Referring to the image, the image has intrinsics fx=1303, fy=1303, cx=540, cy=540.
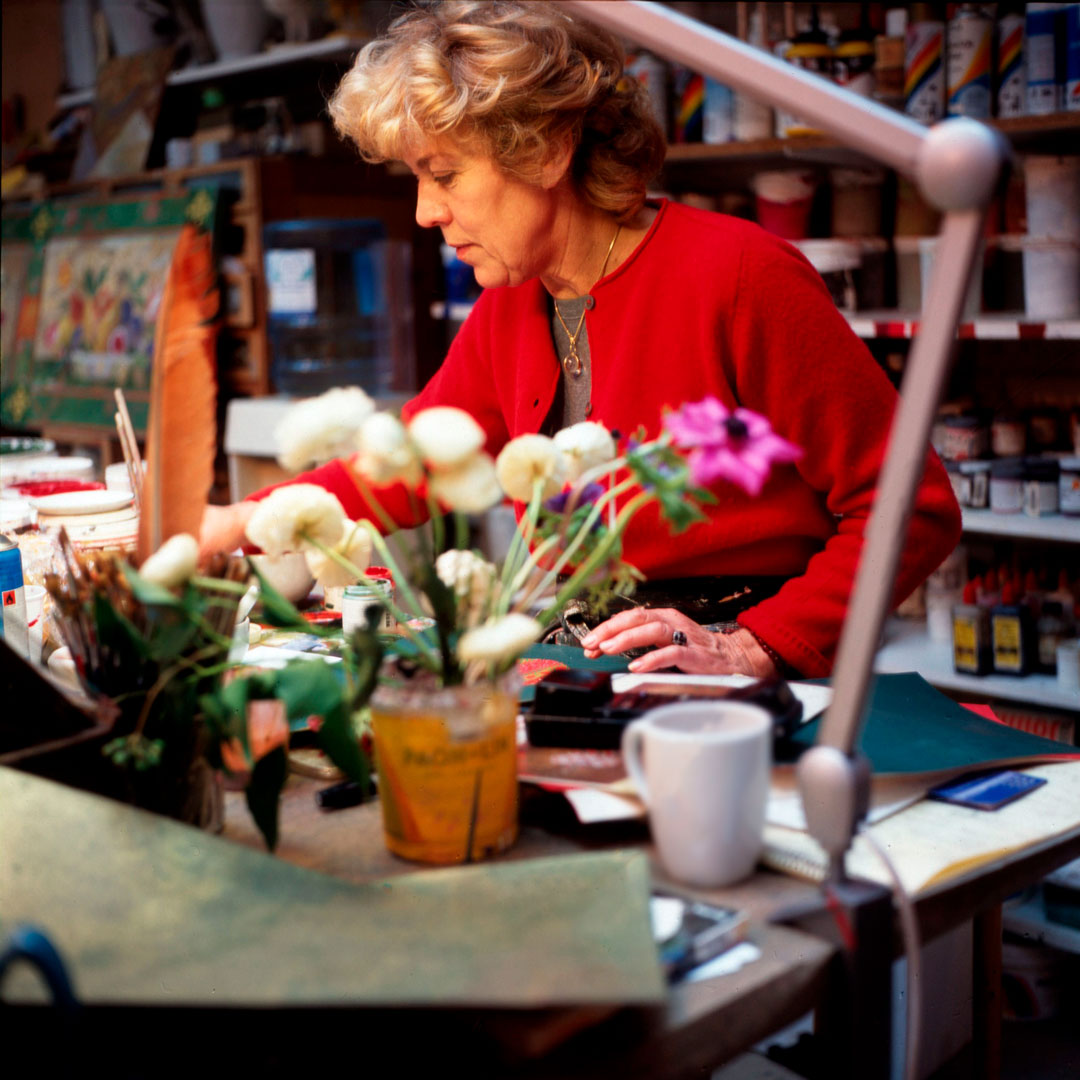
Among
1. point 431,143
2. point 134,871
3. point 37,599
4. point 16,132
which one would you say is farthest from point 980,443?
point 16,132

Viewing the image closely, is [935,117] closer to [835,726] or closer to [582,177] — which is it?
[582,177]

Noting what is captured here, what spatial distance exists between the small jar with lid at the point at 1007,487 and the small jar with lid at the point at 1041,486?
3 cm

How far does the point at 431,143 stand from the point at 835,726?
42.4 inches

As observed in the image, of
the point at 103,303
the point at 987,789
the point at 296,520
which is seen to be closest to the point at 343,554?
the point at 296,520

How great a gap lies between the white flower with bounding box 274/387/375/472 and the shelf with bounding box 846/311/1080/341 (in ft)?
5.63

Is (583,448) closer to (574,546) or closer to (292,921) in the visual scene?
(574,546)

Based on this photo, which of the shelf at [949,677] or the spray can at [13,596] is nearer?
the spray can at [13,596]

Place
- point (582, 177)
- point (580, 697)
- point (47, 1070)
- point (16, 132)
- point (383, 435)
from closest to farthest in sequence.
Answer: point (47, 1070) < point (383, 435) < point (580, 697) < point (582, 177) < point (16, 132)

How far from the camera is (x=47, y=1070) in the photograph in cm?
72

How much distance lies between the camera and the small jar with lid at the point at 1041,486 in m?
2.69

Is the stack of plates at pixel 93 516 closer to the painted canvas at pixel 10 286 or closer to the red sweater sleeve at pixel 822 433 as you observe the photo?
the red sweater sleeve at pixel 822 433

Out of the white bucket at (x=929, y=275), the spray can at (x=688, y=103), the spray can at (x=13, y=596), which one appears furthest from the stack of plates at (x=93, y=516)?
the spray can at (x=688, y=103)

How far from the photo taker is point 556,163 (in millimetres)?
1704

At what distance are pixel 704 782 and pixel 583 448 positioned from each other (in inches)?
10.4
